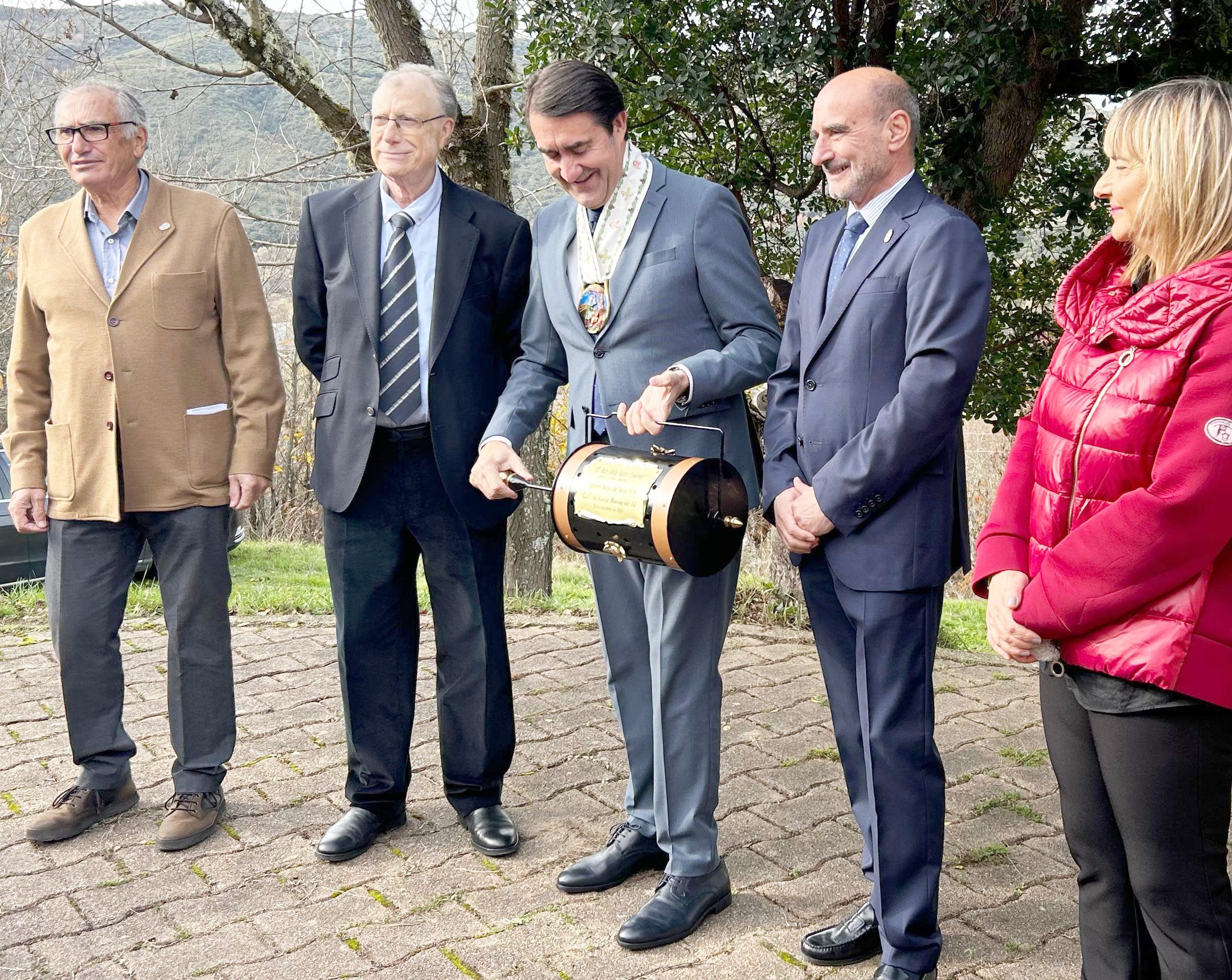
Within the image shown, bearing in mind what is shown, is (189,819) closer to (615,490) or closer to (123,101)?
(615,490)

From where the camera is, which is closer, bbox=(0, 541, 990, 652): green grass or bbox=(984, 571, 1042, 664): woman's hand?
bbox=(984, 571, 1042, 664): woman's hand

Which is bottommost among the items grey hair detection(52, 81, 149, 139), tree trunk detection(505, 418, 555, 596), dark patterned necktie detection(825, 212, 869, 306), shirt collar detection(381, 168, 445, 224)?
tree trunk detection(505, 418, 555, 596)

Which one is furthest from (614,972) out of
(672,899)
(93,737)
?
(93,737)

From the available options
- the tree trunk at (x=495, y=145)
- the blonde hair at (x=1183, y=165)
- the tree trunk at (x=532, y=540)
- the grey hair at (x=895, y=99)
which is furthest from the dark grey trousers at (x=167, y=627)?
the tree trunk at (x=532, y=540)

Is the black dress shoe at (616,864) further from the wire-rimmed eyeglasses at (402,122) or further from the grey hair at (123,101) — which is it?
the grey hair at (123,101)

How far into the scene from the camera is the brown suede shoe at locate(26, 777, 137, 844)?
408cm

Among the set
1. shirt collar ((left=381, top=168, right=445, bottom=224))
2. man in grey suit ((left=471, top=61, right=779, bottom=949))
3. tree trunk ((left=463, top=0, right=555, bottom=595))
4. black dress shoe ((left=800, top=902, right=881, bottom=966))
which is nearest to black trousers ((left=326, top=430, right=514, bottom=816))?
man in grey suit ((left=471, top=61, right=779, bottom=949))

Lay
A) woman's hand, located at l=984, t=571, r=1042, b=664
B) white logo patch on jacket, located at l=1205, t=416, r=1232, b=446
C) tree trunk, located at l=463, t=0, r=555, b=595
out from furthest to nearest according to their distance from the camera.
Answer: tree trunk, located at l=463, t=0, r=555, b=595 → woman's hand, located at l=984, t=571, r=1042, b=664 → white logo patch on jacket, located at l=1205, t=416, r=1232, b=446

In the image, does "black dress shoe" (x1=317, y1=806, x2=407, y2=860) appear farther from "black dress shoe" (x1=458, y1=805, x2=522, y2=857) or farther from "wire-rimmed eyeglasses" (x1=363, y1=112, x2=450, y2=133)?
"wire-rimmed eyeglasses" (x1=363, y1=112, x2=450, y2=133)

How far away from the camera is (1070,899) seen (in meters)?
3.56

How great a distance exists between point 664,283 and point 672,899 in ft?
5.51

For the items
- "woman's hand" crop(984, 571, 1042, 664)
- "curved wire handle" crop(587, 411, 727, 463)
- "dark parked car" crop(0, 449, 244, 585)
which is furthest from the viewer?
"dark parked car" crop(0, 449, 244, 585)

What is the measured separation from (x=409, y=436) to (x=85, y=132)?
4.74 feet

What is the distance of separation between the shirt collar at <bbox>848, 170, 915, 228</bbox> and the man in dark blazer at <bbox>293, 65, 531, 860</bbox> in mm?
1286
